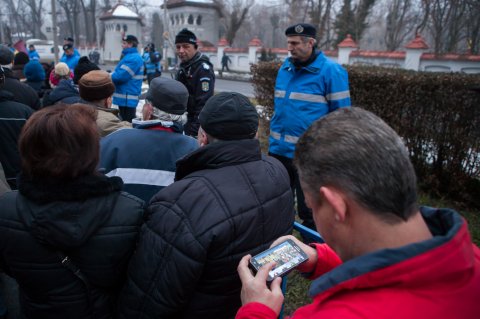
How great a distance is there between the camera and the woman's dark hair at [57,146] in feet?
5.07

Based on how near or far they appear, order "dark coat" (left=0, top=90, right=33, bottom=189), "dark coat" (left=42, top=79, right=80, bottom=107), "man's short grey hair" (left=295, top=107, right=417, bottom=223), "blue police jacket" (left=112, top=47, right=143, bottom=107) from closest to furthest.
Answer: "man's short grey hair" (left=295, top=107, right=417, bottom=223)
"dark coat" (left=0, top=90, right=33, bottom=189)
"dark coat" (left=42, top=79, right=80, bottom=107)
"blue police jacket" (left=112, top=47, right=143, bottom=107)

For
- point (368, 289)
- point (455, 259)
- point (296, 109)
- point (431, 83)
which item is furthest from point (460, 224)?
point (431, 83)

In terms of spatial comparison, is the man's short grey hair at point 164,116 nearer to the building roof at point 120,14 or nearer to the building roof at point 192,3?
the building roof at point 192,3

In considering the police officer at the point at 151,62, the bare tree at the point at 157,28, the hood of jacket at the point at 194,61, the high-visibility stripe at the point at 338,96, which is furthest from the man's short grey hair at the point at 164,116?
the bare tree at the point at 157,28

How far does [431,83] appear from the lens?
5.01m

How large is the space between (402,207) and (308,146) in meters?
0.30

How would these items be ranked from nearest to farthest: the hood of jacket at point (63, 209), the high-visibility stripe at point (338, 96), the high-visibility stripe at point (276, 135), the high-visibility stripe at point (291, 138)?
the hood of jacket at point (63, 209) → the high-visibility stripe at point (338, 96) → the high-visibility stripe at point (291, 138) → the high-visibility stripe at point (276, 135)

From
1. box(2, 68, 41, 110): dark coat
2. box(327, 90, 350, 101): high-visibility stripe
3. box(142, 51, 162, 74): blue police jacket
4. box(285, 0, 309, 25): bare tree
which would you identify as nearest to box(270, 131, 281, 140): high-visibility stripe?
box(327, 90, 350, 101): high-visibility stripe

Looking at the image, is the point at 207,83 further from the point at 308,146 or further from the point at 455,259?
the point at 455,259

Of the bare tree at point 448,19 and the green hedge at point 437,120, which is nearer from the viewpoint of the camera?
the green hedge at point 437,120

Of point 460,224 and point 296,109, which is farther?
point 296,109

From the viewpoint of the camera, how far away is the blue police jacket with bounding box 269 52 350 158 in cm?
372

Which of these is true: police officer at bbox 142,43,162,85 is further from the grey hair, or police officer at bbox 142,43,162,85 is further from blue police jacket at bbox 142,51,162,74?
the grey hair

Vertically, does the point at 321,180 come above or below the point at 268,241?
above
